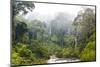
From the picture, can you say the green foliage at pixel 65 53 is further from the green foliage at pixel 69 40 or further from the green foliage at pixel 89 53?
the green foliage at pixel 89 53

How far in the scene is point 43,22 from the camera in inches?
90.8

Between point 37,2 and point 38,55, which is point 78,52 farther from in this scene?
point 37,2

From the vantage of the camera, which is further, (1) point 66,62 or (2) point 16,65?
(1) point 66,62

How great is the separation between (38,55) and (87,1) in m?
0.99

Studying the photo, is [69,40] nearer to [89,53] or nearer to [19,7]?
[89,53]

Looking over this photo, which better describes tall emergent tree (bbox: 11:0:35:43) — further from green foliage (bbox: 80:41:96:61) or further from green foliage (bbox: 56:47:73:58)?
green foliage (bbox: 80:41:96:61)

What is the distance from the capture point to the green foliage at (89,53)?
2.49 meters

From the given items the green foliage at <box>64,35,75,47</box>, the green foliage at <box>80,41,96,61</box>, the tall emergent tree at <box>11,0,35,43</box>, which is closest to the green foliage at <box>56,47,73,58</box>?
the green foliage at <box>64,35,75,47</box>

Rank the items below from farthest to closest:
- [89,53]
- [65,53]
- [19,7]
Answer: [89,53] → [65,53] → [19,7]

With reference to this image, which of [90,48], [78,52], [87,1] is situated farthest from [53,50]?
[87,1]

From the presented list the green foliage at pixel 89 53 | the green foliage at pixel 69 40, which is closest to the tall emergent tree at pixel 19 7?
the green foliage at pixel 69 40

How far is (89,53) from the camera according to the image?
8.27ft

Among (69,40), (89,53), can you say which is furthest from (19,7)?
(89,53)

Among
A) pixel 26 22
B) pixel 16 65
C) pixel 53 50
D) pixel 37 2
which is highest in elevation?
pixel 37 2
